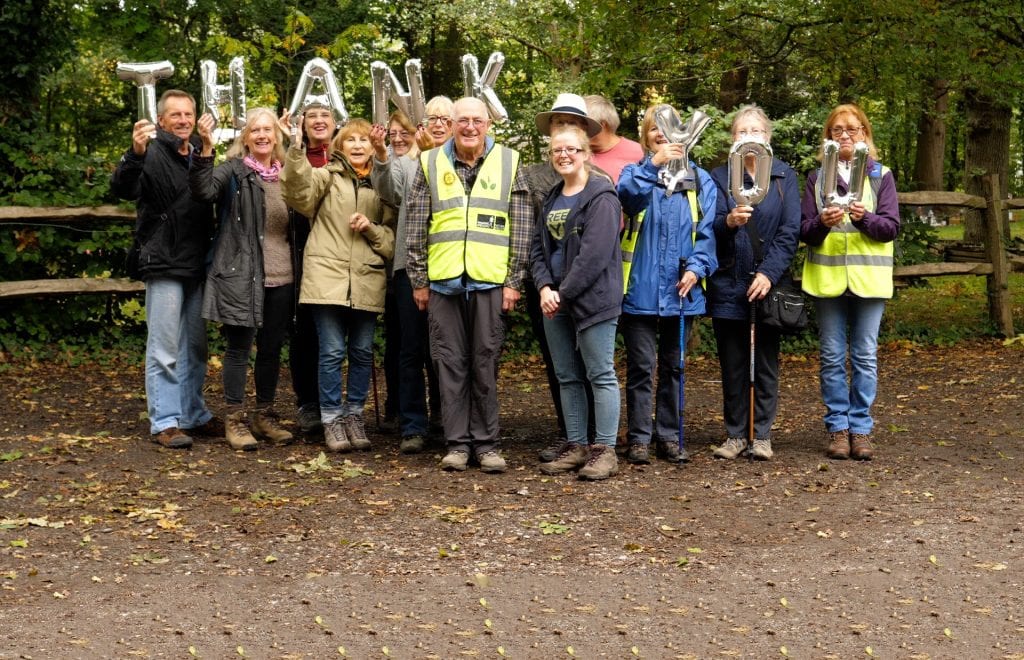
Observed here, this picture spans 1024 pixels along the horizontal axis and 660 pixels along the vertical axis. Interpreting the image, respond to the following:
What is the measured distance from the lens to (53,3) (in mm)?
12109

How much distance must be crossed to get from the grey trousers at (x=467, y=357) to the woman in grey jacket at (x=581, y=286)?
317 millimetres

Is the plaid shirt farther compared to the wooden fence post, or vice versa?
the wooden fence post

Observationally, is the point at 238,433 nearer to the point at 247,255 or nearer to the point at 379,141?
the point at 247,255

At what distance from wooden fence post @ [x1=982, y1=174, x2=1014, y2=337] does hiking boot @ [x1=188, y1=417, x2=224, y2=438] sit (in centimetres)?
868

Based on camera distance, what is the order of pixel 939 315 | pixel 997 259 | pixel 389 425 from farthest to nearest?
pixel 939 315
pixel 997 259
pixel 389 425

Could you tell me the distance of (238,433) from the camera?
24.4ft

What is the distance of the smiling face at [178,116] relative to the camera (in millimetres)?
7023

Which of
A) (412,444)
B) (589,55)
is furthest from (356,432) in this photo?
(589,55)

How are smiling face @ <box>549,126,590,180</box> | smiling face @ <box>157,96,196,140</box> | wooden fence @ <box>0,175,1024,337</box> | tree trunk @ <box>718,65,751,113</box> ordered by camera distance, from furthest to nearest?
tree trunk @ <box>718,65,751,113</box> → wooden fence @ <box>0,175,1024,337</box> → smiling face @ <box>157,96,196,140</box> → smiling face @ <box>549,126,590,180</box>

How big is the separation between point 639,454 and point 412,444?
140 centimetres

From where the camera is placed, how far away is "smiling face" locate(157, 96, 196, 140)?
702 cm

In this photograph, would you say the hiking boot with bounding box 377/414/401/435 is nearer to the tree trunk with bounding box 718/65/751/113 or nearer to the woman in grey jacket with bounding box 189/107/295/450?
the woman in grey jacket with bounding box 189/107/295/450

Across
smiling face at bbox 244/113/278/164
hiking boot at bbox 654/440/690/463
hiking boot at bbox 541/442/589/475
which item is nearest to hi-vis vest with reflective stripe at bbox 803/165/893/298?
hiking boot at bbox 654/440/690/463

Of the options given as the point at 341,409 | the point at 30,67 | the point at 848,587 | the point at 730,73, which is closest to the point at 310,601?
the point at 848,587
